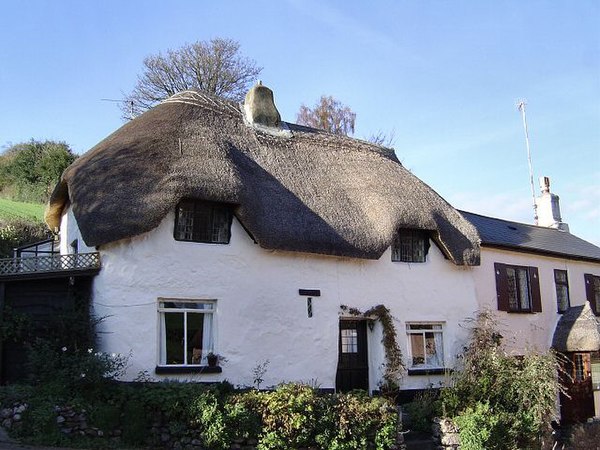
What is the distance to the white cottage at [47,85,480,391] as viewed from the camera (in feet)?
41.7

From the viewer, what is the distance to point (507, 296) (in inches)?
728

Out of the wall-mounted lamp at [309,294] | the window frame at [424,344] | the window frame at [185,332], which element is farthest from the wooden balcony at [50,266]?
the window frame at [424,344]

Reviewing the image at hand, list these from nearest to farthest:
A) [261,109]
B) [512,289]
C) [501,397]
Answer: [501,397], [261,109], [512,289]

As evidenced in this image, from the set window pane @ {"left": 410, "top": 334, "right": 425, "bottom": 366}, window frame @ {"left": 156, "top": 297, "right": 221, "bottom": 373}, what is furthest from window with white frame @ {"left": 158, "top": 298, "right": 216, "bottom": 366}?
window pane @ {"left": 410, "top": 334, "right": 425, "bottom": 366}

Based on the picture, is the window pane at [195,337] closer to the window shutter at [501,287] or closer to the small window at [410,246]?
the small window at [410,246]

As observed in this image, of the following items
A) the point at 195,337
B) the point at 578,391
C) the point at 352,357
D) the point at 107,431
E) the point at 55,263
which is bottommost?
the point at 578,391

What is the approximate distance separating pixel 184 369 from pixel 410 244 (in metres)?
6.83

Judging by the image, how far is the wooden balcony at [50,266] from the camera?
12.3 m

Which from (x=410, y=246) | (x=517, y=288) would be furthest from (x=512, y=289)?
(x=410, y=246)

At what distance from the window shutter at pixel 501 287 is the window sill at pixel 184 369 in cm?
891

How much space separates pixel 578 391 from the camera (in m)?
19.7

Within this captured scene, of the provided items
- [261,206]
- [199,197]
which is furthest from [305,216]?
[199,197]

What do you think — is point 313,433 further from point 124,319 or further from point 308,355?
point 124,319

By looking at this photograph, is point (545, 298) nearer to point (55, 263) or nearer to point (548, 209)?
point (548, 209)
